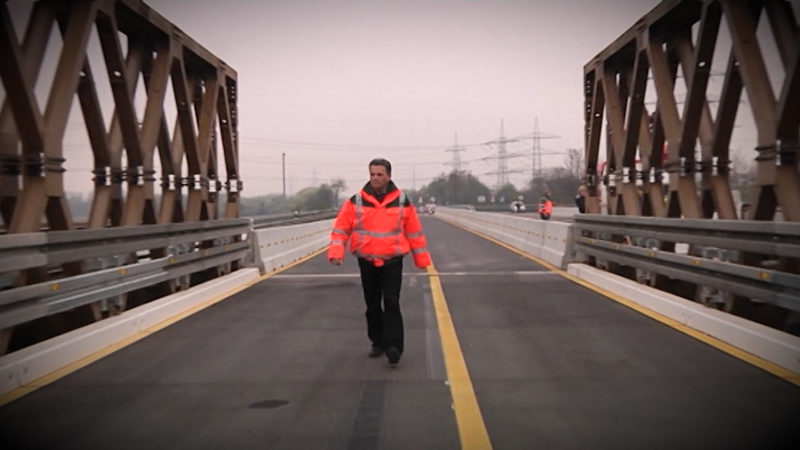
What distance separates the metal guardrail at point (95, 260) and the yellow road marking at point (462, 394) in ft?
11.9

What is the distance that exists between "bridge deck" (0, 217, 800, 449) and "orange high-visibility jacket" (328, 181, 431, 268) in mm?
1020

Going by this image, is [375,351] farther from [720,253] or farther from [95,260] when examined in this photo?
[720,253]

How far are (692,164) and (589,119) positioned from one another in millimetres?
5526

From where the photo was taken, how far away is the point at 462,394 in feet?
17.1

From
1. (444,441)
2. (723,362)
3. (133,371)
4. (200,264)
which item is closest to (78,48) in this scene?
(133,371)

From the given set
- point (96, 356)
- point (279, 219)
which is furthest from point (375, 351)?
point (279, 219)

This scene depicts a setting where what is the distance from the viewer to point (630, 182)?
11578mm

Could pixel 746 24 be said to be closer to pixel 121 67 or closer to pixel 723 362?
pixel 723 362

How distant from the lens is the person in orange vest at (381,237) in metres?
6.34

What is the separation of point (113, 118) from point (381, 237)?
16.3 ft

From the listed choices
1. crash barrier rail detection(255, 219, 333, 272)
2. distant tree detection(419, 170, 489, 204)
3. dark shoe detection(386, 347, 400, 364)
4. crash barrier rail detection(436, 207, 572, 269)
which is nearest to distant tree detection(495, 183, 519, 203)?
distant tree detection(419, 170, 489, 204)

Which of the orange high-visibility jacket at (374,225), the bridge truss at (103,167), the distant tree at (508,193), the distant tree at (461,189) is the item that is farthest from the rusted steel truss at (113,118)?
the distant tree at (461,189)

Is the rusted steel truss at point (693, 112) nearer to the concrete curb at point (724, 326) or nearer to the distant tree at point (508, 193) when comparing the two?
the concrete curb at point (724, 326)

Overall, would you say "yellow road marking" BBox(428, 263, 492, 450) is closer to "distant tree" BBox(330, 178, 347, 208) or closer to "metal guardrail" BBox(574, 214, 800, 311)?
"metal guardrail" BBox(574, 214, 800, 311)
